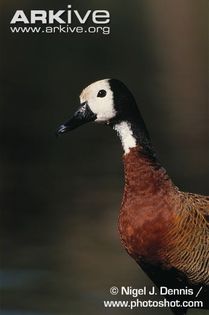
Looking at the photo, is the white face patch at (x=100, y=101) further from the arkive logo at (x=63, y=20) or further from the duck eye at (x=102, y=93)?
Answer: the arkive logo at (x=63, y=20)

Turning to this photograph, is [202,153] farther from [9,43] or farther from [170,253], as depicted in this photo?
[9,43]

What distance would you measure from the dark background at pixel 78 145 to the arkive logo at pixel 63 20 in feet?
0.09

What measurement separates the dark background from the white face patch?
15 cm

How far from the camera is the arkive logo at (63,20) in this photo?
5418 millimetres

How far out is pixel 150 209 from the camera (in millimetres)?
5324

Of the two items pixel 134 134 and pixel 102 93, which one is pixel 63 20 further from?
pixel 134 134

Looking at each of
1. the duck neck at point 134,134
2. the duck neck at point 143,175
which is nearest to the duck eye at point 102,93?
the duck neck at point 134,134

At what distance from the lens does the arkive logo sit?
542 cm

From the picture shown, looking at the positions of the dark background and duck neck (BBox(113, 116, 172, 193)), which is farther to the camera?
the dark background

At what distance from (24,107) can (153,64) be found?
0.52 meters

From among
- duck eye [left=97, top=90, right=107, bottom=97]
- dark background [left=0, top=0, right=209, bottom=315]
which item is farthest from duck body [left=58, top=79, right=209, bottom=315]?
dark background [left=0, top=0, right=209, bottom=315]

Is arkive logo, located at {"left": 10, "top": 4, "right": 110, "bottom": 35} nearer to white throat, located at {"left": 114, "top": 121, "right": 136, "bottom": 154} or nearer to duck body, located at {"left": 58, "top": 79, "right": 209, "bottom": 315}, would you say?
duck body, located at {"left": 58, "top": 79, "right": 209, "bottom": 315}

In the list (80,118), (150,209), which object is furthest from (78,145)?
(150,209)

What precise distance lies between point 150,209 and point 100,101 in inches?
16.6
